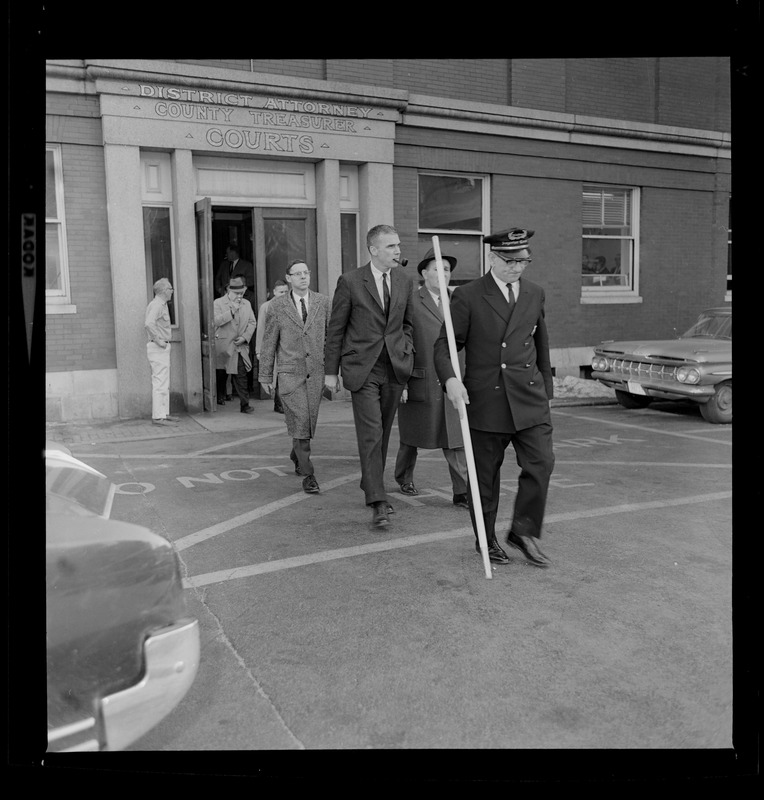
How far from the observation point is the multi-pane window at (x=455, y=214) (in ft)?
41.0

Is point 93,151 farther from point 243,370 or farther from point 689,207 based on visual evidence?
point 689,207

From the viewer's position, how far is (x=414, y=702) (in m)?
3.18

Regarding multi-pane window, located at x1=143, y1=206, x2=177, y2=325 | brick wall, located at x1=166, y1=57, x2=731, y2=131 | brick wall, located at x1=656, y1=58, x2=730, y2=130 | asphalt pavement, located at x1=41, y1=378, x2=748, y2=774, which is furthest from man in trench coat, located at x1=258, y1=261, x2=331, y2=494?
brick wall, located at x1=656, y1=58, x2=730, y2=130

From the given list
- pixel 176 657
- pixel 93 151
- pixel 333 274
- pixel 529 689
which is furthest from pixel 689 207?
pixel 176 657

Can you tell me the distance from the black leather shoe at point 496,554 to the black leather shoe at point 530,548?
0.09 m

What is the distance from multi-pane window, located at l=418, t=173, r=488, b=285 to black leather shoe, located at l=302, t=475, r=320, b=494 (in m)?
6.66

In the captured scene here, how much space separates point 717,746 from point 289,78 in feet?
32.4

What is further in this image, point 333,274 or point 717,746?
point 333,274

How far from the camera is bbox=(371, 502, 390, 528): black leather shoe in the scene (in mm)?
5551

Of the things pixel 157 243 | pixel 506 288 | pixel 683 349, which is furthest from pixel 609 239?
pixel 506 288

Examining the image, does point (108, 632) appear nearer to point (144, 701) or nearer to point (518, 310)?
point (144, 701)

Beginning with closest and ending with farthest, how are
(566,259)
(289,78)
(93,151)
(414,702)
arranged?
(414,702) < (93,151) < (289,78) < (566,259)

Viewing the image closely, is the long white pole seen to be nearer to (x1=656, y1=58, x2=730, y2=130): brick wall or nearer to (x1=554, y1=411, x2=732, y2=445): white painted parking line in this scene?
(x1=554, y1=411, x2=732, y2=445): white painted parking line
